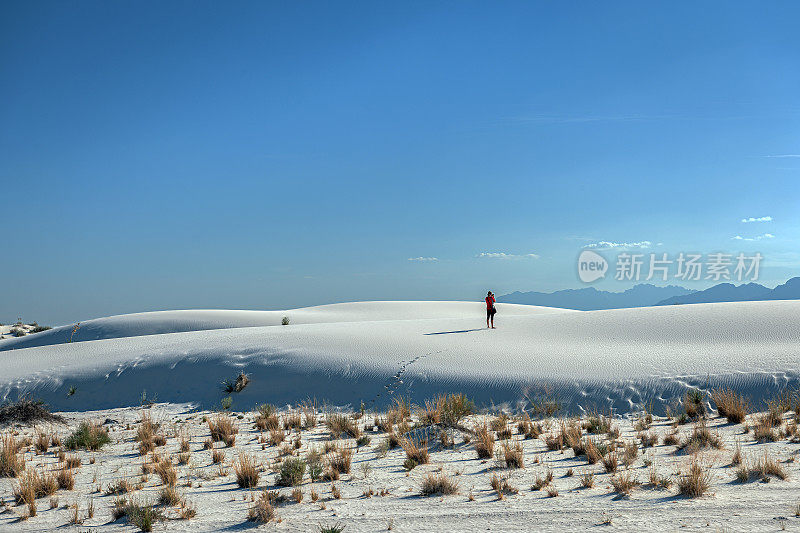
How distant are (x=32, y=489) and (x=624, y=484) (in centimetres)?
693

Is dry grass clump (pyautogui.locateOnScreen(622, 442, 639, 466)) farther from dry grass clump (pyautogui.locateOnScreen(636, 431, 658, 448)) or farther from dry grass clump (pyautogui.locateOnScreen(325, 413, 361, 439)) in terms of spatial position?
dry grass clump (pyautogui.locateOnScreen(325, 413, 361, 439))

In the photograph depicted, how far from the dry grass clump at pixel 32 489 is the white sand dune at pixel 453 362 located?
726cm

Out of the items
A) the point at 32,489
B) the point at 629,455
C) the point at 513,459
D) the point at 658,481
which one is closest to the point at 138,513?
the point at 32,489

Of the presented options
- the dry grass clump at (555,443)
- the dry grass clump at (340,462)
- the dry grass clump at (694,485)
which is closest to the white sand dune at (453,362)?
the dry grass clump at (555,443)

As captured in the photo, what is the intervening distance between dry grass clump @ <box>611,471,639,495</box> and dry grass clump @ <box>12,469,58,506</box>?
678 centimetres

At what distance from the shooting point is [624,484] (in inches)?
236

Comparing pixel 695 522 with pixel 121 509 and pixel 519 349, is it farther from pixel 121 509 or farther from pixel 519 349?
pixel 519 349

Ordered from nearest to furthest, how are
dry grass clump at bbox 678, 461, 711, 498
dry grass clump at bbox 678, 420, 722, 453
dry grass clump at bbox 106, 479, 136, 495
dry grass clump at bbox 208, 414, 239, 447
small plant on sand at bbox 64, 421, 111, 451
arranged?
dry grass clump at bbox 678, 461, 711, 498 < dry grass clump at bbox 106, 479, 136, 495 < dry grass clump at bbox 678, 420, 722, 453 < small plant on sand at bbox 64, 421, 111, 451 < dry grass clump at bbox 208, 414, 239, 447

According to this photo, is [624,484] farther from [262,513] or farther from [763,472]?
[262,513]

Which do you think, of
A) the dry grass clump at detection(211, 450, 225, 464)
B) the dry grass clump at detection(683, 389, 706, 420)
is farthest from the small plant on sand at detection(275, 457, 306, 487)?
the dry grass clump at detection(683, 389, 706, 420)

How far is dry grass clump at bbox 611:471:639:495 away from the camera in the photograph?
19.7ft

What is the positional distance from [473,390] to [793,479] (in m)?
7.29

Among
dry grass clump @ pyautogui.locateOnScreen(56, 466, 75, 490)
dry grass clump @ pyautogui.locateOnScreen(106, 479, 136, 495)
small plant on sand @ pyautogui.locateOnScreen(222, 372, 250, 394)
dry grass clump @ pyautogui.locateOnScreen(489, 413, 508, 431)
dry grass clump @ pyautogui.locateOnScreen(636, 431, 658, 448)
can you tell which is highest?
small plant on sand @ pyautogui.locateOnScreen(222, 372, 250, 394)

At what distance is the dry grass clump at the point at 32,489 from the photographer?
20.3ft
